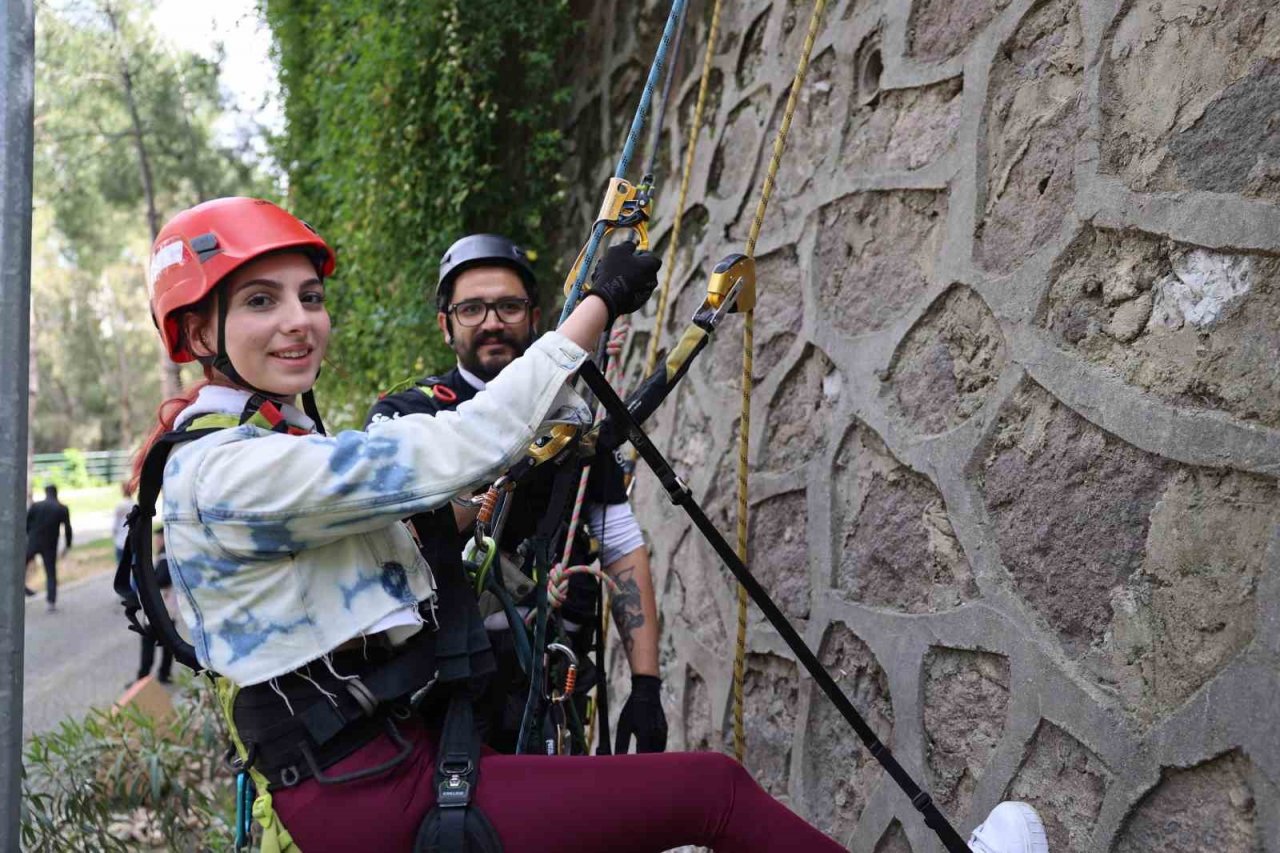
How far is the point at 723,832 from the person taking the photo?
190 centimetres

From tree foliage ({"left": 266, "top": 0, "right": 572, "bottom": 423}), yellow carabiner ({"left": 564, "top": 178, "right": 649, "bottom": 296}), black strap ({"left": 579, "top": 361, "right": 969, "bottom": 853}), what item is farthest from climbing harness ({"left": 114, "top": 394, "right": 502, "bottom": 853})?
tree foliage ({"left": 266, "top": 0, "right": 572, "bottom": 423})

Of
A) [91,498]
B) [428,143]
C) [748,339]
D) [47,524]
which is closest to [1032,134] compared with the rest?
[748,339]

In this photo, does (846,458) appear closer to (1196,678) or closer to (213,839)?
(1196,678)

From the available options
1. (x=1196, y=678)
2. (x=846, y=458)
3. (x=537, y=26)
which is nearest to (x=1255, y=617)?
(x=1196, y=678)

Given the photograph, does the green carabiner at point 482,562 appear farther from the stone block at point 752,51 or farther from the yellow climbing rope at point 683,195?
the stone block at point 752,51

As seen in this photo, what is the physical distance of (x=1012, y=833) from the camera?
2.01 meters

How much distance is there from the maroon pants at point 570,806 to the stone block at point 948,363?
1.07 m

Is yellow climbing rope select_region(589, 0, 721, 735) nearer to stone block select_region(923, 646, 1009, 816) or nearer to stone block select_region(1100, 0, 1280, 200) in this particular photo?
stone block select_region(923, 646, 1009, 816)

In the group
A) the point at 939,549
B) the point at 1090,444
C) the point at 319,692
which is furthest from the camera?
the point at 939,549

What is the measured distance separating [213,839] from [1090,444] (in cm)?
350

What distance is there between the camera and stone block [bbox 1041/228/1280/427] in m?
1.89

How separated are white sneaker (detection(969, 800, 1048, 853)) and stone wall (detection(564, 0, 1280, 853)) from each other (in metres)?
0.17

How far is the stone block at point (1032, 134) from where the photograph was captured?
230cm

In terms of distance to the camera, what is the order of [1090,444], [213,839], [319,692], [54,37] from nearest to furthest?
1. [319,692]
2. [1090,444]
3. [213,839]
4. [54,37]
